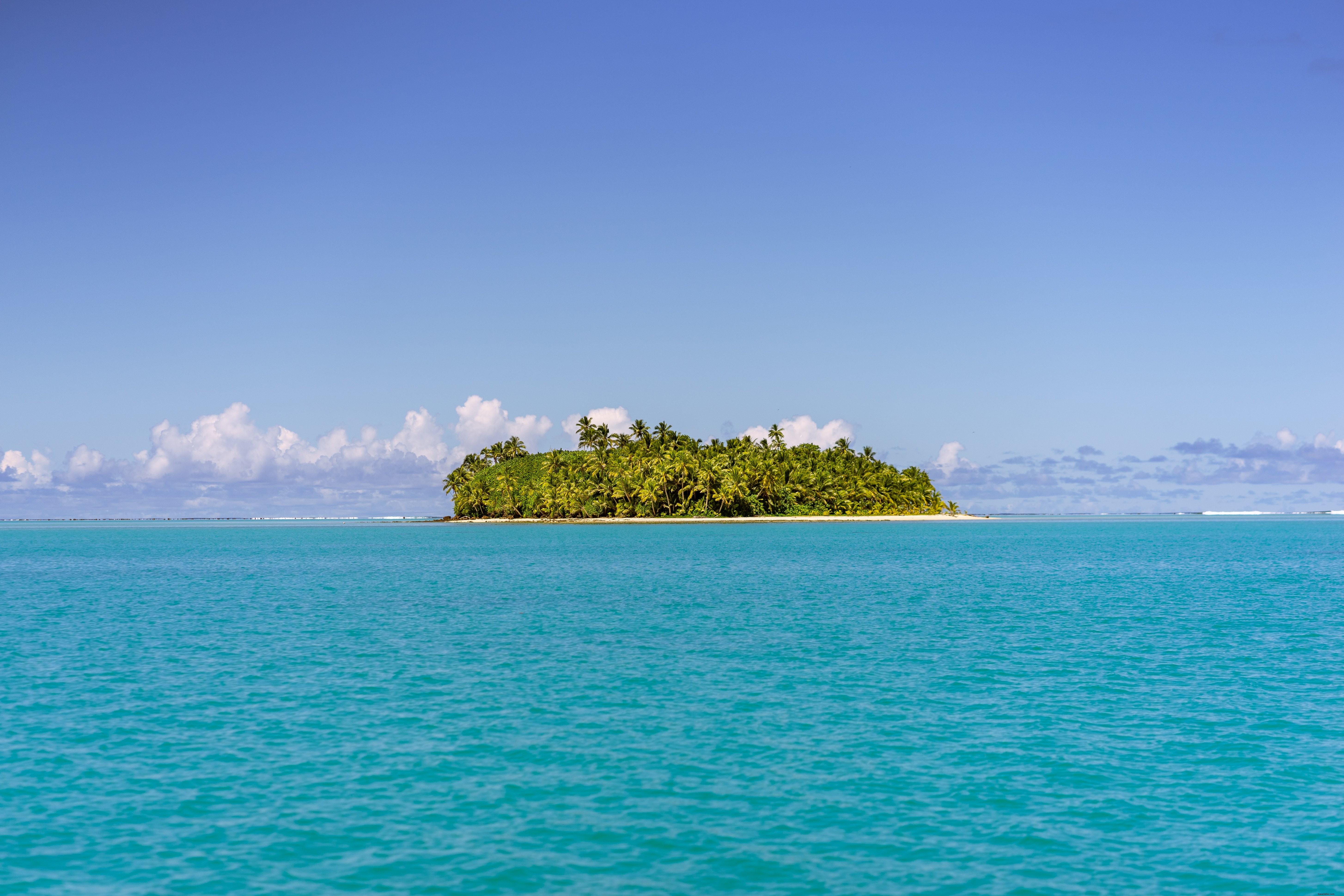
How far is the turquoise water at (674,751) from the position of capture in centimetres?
1420

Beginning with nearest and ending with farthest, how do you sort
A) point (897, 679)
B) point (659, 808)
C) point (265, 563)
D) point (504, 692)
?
point (659, 808), point (504, 692), point (897, 679), point (265, 563)

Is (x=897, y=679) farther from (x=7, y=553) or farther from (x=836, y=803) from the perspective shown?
(x=7, y=553)

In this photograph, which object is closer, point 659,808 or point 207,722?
point 659,808

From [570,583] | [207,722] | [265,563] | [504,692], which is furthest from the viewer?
[265,563]

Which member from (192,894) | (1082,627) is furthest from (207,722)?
(1082,627)

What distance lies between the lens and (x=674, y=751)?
800 inches

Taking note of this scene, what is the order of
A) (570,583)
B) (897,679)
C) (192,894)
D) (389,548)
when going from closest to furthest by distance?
(192,894), (897,679), (570,583), (389,548)

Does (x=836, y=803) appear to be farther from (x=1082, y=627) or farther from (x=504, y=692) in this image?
(x=1082, y=627)

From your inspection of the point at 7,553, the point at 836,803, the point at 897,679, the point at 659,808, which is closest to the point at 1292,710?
the point at 897,679

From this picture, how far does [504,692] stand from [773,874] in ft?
47.7

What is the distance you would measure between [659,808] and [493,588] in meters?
49.4

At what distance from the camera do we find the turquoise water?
14.2 meters

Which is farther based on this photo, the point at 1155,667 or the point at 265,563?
the point at 265,563

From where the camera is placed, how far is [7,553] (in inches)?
5512
